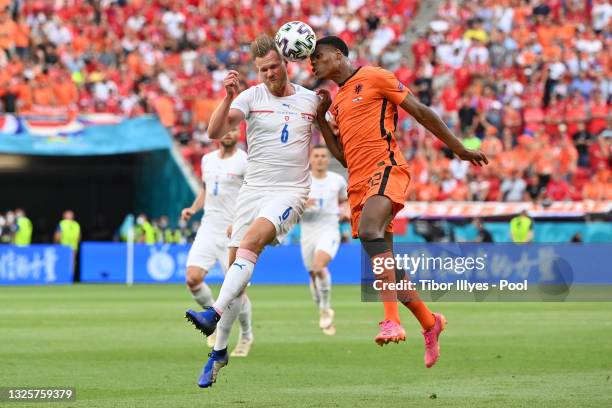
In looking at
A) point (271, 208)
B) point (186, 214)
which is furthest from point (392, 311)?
point (186, 214)

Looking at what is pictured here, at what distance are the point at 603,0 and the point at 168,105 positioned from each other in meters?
12.4

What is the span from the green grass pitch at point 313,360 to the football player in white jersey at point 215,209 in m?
0.79

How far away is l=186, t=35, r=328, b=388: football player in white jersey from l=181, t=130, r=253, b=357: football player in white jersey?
4007mm

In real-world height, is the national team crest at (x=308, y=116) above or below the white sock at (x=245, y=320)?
above

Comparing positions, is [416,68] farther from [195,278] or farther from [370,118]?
[370,118]

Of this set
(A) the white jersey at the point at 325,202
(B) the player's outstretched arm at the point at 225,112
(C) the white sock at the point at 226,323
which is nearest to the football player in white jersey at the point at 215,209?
(A) the white jersey at the point at 325,202

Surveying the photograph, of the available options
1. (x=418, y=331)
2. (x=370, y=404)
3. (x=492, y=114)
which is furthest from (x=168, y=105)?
(x=370, y=404)

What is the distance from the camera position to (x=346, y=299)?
24562 millimetres

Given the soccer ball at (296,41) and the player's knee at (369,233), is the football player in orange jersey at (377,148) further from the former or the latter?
the soccer ball at (296,41)

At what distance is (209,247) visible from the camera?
15.4 metres

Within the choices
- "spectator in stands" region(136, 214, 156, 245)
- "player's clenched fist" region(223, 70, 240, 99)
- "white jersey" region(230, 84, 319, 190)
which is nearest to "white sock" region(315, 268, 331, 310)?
"white jersey" region(230, 84, 319, 190)

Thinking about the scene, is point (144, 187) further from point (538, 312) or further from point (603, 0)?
point (538, 312)

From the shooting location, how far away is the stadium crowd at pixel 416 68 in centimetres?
3086

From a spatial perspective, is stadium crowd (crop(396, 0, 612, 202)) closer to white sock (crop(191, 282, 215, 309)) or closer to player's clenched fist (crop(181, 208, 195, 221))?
white sock (crop(191, 282, 215, 309))
